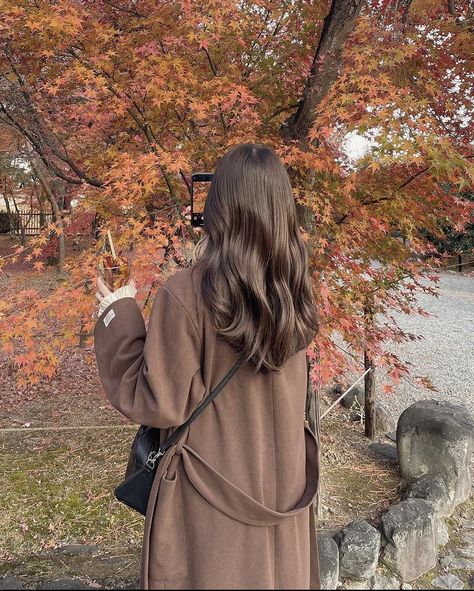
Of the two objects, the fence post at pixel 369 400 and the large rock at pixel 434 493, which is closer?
the large rock at pixel 434 493

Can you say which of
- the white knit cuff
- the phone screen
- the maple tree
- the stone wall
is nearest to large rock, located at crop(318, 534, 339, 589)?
the stone wall

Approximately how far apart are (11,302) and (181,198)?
1.36m

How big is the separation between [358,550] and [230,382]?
2123mm

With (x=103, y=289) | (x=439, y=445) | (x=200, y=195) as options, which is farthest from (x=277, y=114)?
(x=439, y=445)

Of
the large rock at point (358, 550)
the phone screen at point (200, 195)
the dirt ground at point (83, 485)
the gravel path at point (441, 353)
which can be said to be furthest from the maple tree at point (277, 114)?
the gravel path at point (441, 353)

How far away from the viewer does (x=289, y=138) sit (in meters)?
3.40

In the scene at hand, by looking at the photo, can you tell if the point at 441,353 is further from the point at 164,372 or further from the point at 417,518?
the point at 164,372

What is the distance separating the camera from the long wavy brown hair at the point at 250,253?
1.20 metres

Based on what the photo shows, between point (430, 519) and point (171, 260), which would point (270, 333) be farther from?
point (430, 519)

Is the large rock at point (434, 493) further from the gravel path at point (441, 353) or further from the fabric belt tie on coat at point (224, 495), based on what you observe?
the fabric belt tie on coat at point (224, 495)

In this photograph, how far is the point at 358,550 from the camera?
113 inches

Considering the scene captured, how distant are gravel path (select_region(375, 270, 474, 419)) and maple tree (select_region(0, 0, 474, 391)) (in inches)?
126

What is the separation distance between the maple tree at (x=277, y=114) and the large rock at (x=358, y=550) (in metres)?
0.90

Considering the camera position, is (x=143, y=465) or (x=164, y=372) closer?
(x=164, y=372)
